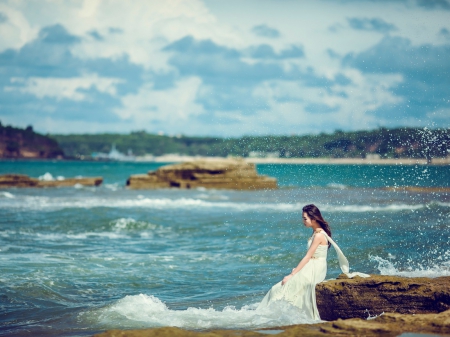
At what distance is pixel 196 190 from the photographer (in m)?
48.5

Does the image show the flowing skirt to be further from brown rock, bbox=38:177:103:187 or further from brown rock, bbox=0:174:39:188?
brown rock, bbox=0:174:39:188

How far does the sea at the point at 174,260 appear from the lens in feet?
31.2

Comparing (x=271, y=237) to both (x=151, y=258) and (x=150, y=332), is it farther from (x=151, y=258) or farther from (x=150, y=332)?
(x=150, y=332)

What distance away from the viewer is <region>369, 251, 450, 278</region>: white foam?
1188 cm

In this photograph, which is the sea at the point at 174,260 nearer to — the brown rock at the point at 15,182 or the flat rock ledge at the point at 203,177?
the flat rock ledge at the point at 203,177

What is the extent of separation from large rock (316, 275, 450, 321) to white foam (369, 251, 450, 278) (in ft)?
11.2

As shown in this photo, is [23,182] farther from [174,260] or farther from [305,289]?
[305,289]

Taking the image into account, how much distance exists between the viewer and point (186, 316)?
9102 millimetres

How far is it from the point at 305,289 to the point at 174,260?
24.0ft

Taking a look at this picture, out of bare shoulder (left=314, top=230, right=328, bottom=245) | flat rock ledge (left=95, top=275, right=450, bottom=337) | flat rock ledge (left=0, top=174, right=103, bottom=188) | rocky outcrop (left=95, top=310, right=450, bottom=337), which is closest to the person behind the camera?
rocky outcrop (left=95, top=310, right=450, bottom=337)

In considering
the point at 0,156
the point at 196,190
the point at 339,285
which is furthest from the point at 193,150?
the point at 339,285

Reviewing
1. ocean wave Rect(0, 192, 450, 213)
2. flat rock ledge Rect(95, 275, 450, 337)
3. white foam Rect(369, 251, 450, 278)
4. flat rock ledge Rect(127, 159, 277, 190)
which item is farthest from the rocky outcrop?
flat rock ledge Rect(127, 159, 277, 190)

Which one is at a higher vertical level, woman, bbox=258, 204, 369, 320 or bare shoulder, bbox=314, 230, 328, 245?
bare shoulder, bbox=314, 230, 328, 245

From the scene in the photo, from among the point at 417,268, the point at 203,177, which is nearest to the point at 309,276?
the point at 417,268
